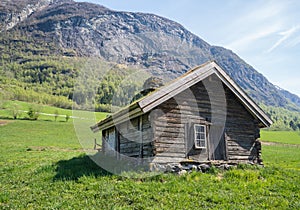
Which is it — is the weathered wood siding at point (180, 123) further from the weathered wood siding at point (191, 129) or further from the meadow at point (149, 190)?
the meadow at point (149, 190)

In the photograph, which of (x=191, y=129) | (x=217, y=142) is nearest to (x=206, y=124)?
(x=191, y=129)

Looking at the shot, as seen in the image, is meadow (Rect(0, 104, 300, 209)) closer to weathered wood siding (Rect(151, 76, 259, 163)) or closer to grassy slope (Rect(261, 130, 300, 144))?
weathered wood siding (Rect(151, 76, 259, 163))

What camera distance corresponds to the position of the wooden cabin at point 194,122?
1540 centimetres

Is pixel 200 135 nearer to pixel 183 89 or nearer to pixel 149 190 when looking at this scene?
pixel 183 89

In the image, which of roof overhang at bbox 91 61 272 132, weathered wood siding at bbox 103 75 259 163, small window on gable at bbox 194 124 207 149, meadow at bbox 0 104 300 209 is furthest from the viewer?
small window on gable at bbox 194 124 207 149

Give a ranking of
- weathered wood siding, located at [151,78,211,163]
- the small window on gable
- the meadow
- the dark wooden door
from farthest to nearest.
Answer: the dark wooden door
the small window on gable
weathered wood siding, located at [151,78,211,163]
the meadow

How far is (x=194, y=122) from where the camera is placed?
1678 centimetres

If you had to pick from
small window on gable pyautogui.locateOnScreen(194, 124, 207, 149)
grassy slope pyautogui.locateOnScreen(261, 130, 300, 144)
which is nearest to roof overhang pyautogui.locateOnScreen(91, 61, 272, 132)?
small window on gable pyautogui.locateOnScreen(194, 124, 207, 149)

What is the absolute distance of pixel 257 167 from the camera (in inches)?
667

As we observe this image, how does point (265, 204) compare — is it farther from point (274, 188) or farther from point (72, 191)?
point (72, 191)

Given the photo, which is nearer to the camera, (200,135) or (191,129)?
(191,129)

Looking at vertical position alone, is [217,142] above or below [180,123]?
below

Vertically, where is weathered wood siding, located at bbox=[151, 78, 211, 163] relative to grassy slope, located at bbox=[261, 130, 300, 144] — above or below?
above

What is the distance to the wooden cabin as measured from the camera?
15.4 meters
